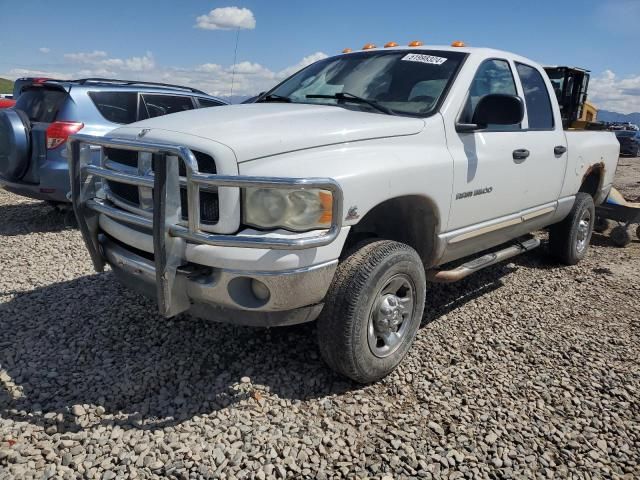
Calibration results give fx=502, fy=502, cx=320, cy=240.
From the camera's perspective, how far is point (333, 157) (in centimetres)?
262

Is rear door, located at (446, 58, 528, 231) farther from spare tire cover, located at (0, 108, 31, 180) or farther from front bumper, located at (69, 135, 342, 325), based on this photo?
spare tire cover, located at (0, 108, 31, 180)

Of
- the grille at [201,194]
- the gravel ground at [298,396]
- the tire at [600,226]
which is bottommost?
the gravel ground at [298,396]

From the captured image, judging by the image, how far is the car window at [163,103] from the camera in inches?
271

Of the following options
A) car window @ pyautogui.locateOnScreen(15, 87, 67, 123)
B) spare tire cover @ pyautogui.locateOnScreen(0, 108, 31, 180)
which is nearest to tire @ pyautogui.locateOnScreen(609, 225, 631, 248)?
car window @ pyautogui.locateOnScreen(15, 87, 67, 123)

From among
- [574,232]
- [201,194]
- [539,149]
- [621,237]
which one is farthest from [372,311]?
[621,237]

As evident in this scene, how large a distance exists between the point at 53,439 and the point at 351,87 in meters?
2.86

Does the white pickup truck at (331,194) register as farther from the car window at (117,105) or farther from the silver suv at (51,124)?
the car window at (117,105)

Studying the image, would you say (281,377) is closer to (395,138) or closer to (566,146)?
(395,138)

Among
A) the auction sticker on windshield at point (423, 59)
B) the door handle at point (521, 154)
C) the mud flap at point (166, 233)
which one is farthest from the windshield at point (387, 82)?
the mud flap at point (166, 233)

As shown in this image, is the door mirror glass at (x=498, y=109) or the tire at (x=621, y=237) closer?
the door mirror glass at (x=498, y=109)

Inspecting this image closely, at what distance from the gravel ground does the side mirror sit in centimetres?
153

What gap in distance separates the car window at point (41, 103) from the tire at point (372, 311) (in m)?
4.95

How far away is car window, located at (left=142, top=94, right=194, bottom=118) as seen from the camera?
22.6 feet

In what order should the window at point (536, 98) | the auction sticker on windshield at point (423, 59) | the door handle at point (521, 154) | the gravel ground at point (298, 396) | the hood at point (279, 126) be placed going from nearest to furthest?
the gravel ground at point (298, 396) < the hood at point (279, 126) < the auction sticker on windshield at point (423, 59) < the door handle at point (521, 154) < the window at point (536, 98)
